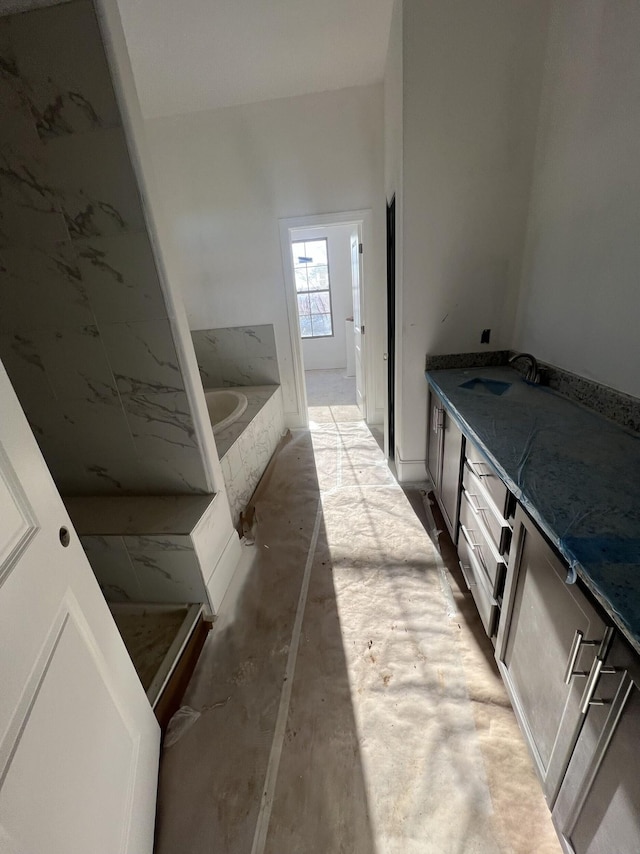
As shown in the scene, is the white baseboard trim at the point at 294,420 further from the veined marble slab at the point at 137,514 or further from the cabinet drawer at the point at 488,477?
the cabinet drawer at the point at 488,477

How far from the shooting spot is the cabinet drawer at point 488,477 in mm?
1089

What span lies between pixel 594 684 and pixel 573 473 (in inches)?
20.7

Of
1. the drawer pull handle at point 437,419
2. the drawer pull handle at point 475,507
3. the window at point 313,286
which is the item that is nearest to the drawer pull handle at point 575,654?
the drawer pull handle at point 475,507

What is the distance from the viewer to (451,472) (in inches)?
68.2

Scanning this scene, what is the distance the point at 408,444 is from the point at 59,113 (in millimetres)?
2273

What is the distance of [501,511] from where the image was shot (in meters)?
1.10

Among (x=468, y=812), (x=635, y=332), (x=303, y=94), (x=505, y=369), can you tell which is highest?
(x=303, y=94)

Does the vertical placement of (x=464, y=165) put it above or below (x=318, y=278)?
above

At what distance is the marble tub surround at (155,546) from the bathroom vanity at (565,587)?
1.18 meters

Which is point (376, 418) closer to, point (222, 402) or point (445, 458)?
point (222, 402)

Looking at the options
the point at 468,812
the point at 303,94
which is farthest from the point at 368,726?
the point at 303,94

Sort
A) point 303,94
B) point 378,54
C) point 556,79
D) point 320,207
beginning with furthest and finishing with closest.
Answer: point 320,207, point 303,94, point 378,54, point 556,79

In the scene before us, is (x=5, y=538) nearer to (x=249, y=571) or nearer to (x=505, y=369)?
(x=249, y=571)

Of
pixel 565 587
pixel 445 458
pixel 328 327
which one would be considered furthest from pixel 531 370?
pixel 328 327
